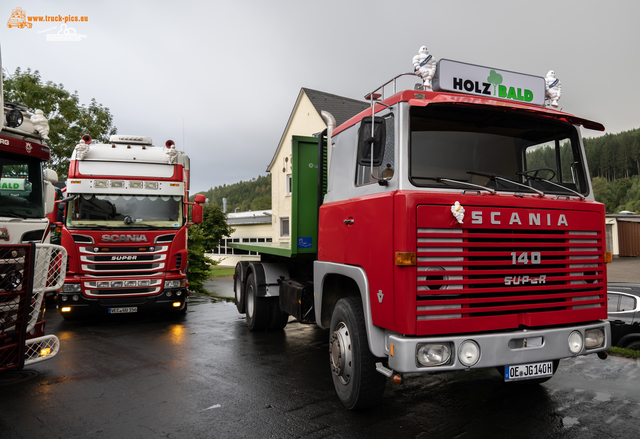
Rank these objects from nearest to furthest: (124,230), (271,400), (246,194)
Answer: (271,400) < (124,230) < (246,194)

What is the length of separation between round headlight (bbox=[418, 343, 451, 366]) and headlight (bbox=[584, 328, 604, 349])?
4.61 ft

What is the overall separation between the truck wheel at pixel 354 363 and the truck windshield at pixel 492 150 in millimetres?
1406

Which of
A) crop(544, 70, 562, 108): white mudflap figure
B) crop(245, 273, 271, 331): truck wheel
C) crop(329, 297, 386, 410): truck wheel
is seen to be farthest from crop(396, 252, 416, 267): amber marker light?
crop(245, 273, 271, 331): truck wheel

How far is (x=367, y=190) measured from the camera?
423 cm

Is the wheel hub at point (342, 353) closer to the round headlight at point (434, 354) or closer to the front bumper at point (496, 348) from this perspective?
the front bumper at point (496, 348)

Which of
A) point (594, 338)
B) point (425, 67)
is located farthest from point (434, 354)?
point (425, 67)

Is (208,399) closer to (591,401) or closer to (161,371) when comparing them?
(161,371)

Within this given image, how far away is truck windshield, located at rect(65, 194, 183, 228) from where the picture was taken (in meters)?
8.66

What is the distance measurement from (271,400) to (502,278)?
260cm

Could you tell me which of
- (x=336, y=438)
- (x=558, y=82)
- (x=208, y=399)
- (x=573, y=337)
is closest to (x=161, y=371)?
(x=208, y=399)

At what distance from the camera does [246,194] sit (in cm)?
9250

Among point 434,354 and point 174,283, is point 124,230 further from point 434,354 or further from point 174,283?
point 434,354

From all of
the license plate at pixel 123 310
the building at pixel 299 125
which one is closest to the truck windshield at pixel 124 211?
the license plate at pixel 123 310

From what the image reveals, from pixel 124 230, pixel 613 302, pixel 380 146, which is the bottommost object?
pixel 613 302
